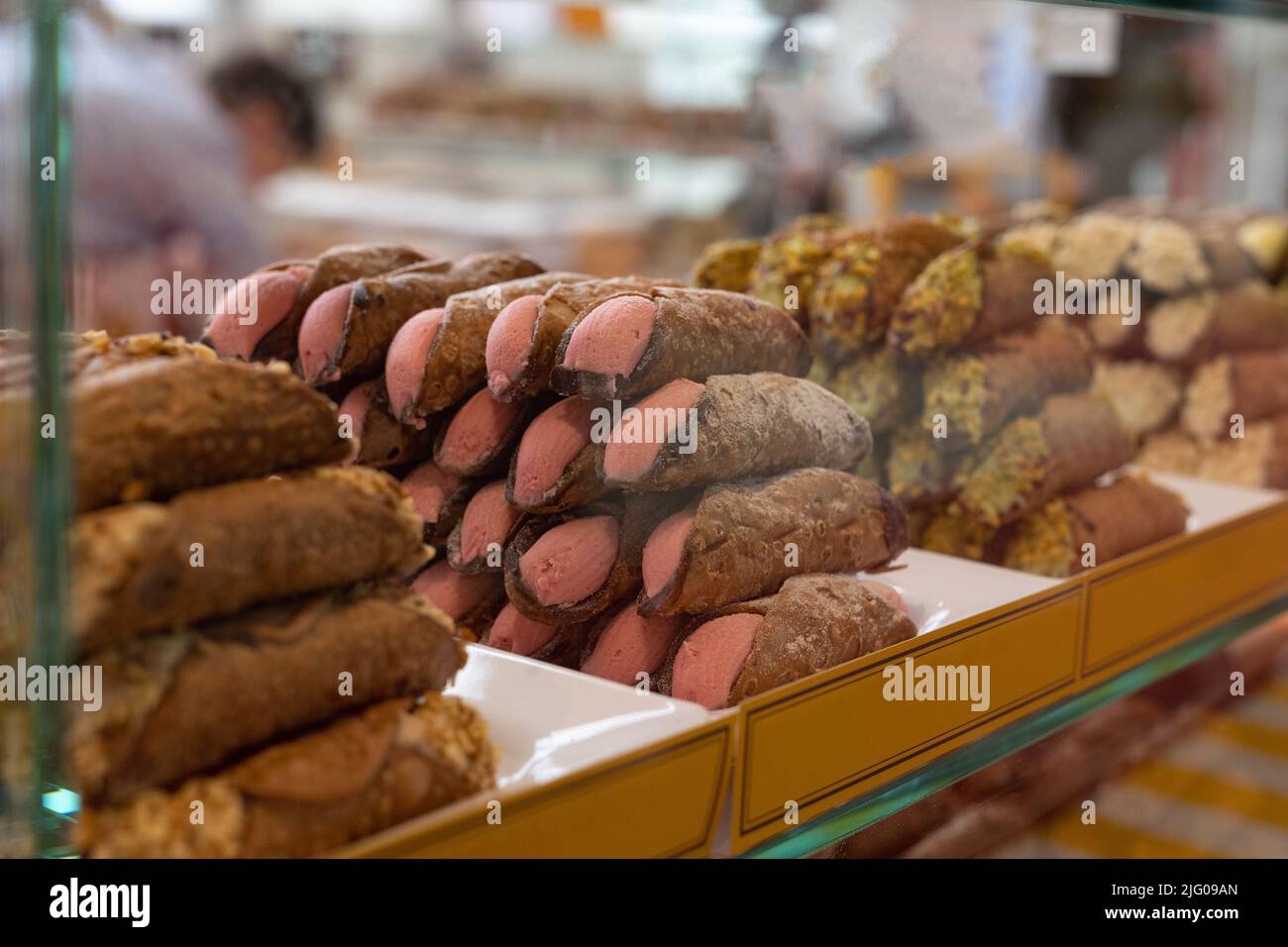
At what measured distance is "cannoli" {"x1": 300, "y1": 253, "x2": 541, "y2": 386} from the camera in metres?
1.36

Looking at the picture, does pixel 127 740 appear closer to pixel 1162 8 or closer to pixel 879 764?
pixel 879 764

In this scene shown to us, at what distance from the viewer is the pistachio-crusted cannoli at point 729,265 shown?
1828 mm

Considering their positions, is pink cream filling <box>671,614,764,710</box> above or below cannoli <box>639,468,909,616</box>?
below

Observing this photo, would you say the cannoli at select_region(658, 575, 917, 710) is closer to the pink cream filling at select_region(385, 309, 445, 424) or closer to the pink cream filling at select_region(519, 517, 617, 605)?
the pink cream filling at select_region(519, 517, 617, 605)

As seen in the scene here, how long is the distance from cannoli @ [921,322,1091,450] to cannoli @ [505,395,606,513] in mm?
655

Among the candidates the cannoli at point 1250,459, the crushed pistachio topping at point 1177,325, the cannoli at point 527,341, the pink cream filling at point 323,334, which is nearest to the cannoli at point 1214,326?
the crushed pistachio topping at point 1177,325

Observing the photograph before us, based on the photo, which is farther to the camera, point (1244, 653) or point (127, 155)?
point (127, 155)

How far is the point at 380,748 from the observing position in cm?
89

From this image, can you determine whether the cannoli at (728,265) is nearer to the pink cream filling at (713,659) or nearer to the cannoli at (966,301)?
the cannoli at (966,301)

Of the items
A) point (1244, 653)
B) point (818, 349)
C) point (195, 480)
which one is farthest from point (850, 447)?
point (1244, 653)

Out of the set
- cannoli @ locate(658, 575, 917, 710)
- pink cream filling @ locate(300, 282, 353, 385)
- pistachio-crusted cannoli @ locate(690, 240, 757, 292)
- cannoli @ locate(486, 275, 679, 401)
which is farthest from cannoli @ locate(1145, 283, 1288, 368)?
pink cream filling @ locate(300, 282, 353, 385)

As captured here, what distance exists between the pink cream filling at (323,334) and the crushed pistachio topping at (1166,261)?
1.45 meters

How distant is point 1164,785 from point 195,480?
156 cm

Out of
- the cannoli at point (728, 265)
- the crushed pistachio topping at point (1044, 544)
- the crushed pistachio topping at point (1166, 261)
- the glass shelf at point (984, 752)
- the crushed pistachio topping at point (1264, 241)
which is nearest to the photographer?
the glass shelf at point (984, 752)
